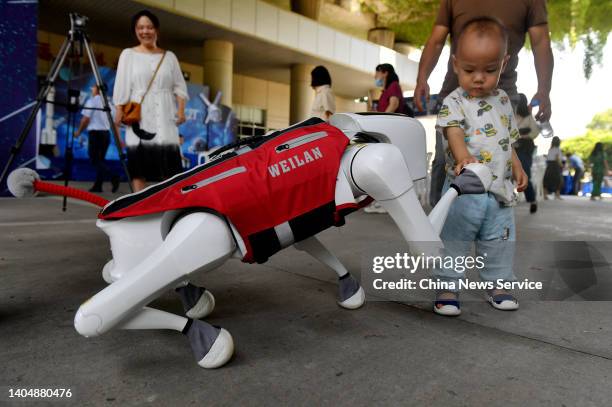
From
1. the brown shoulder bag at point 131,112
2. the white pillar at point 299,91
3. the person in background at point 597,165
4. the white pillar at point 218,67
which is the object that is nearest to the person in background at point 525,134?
the brown shoulder bag at point 131,112

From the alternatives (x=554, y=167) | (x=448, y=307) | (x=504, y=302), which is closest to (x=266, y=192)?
(x=448, y=307)

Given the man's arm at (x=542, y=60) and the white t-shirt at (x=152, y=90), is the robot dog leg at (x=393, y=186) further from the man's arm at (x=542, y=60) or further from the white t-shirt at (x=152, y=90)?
the white t-shirt at (x=152, y=90)

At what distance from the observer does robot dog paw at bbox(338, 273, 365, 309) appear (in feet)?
5.09

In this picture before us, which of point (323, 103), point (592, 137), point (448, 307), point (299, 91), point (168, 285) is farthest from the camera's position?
point (592, 137)

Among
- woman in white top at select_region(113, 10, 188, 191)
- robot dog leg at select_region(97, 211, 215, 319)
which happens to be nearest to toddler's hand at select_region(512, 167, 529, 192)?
robot dog leg at select_region(97, 211, 215, 319)

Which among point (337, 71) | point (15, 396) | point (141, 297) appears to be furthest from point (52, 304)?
point (337, 71)

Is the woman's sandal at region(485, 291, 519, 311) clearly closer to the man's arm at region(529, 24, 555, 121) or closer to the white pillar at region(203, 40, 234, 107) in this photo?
the man's arm at region(529, 24, 555, 121)

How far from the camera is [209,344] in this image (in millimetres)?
1050

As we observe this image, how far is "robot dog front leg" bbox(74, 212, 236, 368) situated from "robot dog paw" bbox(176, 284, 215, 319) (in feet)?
1.05

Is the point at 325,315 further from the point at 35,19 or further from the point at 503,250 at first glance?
the point at 35,19

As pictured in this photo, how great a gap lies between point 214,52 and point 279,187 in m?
11.8

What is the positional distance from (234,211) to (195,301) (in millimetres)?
535

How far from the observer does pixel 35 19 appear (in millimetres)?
5680

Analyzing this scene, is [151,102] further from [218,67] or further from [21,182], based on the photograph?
[218,67]
